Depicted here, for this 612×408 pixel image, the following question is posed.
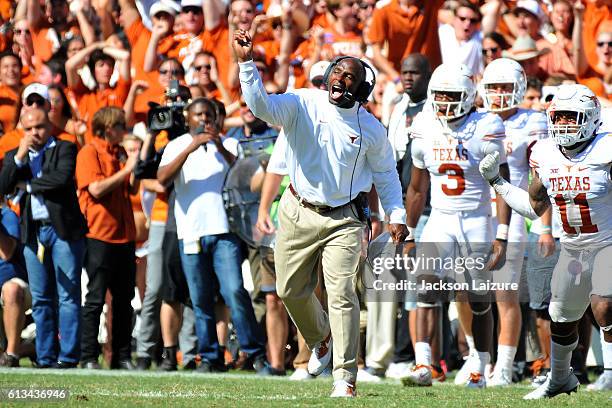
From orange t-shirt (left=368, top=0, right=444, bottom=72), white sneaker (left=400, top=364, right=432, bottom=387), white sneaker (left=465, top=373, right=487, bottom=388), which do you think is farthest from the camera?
orange t-shirt (left=368, top=0, right=444, bottom=72)

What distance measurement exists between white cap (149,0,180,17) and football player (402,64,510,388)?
495 cm

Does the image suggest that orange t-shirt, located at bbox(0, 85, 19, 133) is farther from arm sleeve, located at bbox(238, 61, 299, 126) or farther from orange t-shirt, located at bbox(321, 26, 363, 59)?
arm sleeve, located at bbox(238, 61, 299, 126)

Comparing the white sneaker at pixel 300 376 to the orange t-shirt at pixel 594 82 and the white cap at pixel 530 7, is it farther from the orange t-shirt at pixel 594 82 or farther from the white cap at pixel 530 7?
the white cap at pixel 530 7

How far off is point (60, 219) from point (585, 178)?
4.84 meters

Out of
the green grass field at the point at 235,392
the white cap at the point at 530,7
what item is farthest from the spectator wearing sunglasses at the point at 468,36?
the green grass field at the point at 235,392

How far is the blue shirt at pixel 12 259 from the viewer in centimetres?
1150

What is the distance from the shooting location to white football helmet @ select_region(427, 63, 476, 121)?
967cm

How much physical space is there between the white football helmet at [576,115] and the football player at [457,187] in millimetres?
1299

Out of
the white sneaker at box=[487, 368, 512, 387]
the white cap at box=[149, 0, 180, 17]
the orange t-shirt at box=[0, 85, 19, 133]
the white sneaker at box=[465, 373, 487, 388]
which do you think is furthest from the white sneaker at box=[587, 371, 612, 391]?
the orange t-shirt at box=[0, 85, 19, 133]

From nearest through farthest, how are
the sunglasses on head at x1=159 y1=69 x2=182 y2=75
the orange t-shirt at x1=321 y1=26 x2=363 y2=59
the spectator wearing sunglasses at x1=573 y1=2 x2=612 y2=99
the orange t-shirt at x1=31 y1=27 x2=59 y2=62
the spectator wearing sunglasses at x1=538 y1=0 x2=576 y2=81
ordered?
the spectator wearing sunglasses at x1=573 y1=2 x2=612 y2=99 < the spectator wearing sunglasses at x1=538 y1=0 x2=576 y2=81 < the sunglasses on head at x1=159 y1=69 x2=182 y2=75 < the orange t-shirt at x1=321 y1=26 x2=363 y2=59 < the orange t-shirt at x1=31 y1=27 x2=59 y2=62

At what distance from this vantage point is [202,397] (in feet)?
25.6

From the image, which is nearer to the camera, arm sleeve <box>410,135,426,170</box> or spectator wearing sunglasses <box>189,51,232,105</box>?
arm sleeve <box>410,135,426,170</box>

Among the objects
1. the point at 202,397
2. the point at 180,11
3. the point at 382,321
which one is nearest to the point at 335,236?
the point at 202,397

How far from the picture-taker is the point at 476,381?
9375 millimetres
